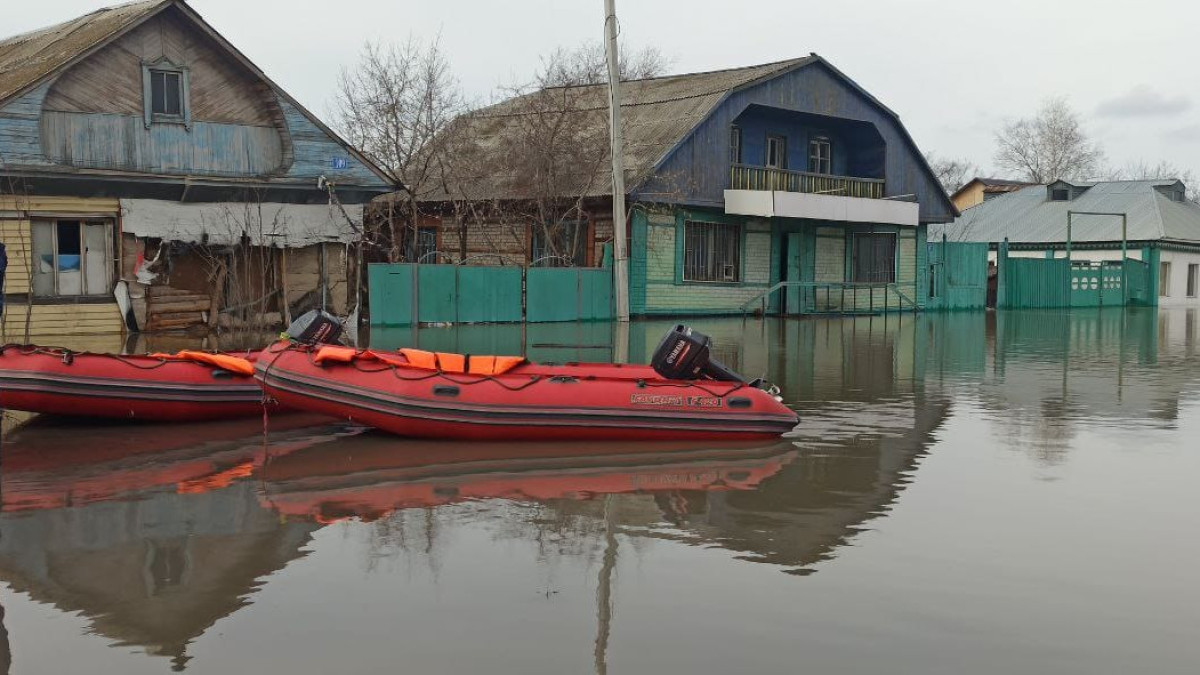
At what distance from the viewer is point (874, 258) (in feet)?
115

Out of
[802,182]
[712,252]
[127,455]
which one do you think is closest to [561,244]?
[712,252]

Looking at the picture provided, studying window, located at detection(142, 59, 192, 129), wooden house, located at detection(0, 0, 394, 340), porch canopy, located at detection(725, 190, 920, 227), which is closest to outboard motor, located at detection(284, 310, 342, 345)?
wooden house, located at detection(0, 0, 394, 340)

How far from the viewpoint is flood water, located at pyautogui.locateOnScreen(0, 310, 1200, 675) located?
207 inches

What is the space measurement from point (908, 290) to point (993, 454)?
26537 mm

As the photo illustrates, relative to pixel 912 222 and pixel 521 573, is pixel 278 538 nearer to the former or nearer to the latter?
pixel 521 573

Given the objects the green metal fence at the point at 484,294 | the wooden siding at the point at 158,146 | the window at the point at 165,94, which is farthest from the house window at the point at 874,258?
the window at the point at 165,94

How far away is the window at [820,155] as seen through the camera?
33.8 m

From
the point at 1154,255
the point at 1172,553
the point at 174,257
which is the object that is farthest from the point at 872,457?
the point at 1154,255

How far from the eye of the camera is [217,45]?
20.8m

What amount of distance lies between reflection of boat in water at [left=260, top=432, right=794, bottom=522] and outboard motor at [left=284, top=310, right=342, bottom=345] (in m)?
1.67

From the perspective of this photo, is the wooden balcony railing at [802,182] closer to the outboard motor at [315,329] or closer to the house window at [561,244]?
the house window at [561,244]

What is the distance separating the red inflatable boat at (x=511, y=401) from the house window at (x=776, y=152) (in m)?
22.7

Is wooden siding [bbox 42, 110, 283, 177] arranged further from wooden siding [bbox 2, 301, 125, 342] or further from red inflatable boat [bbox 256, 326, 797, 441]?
red inflatable boat [bbox 256, 326, 797, 441]

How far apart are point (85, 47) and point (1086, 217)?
131 ft
